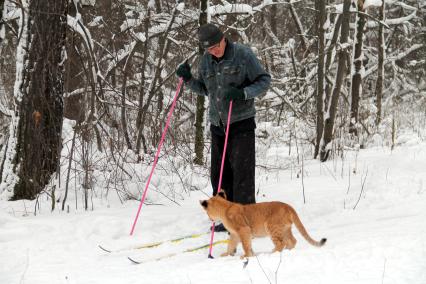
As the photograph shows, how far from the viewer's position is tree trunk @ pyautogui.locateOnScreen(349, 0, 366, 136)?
38.1ft

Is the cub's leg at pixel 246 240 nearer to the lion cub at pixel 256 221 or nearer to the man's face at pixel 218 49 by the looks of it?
the lion cub at pixel 256 221

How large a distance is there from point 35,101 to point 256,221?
3295 millimetres

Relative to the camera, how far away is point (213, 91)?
494 cm

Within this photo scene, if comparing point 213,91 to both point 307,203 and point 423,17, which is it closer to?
point 307,203

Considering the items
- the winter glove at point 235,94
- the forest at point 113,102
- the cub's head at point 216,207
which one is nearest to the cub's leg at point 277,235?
the cub's head at point 216,207

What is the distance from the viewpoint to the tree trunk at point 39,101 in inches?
226

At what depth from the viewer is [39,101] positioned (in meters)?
5.81

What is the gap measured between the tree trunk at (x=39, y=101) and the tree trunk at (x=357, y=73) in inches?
305

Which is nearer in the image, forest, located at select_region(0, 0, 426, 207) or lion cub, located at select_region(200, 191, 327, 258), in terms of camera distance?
lion cub, located at select_region(200, 191, 327, 258)

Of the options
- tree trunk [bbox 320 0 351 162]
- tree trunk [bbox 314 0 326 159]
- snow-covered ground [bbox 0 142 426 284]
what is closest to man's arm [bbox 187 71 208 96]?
snow-covered ground [bbox 0 142 426 284]

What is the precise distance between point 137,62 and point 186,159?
174 inches

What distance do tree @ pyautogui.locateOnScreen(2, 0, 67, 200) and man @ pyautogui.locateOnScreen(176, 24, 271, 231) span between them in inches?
73.7

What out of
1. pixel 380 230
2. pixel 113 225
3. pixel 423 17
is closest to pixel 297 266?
pixel 380 230

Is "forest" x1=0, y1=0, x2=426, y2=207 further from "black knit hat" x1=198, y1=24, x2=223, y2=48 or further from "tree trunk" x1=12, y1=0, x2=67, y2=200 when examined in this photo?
"black knit hat" x1=198, y1=24, x2=223, y2=48
